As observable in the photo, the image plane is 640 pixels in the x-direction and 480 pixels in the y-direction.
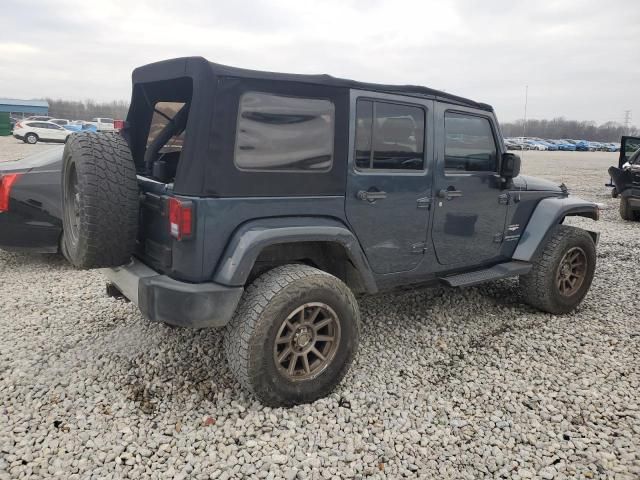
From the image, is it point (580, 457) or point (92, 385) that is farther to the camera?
point (92, 385)

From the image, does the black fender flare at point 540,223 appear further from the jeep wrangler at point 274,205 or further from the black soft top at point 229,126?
the black soft top at point 229,126

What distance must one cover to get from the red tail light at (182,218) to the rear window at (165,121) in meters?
1.21

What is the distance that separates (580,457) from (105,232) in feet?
9.56

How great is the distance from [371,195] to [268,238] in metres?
0.87

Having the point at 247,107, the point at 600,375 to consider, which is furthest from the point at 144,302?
the point at 600,375

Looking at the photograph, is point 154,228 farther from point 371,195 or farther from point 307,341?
point 371,195

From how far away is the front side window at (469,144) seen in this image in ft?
12.9

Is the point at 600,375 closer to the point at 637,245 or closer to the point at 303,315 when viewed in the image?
the point at 303,315

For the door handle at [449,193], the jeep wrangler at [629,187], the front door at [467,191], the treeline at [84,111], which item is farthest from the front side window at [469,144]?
the treeline at [84,111]

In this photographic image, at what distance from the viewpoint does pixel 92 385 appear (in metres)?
3.29

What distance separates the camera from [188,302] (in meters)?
2.79

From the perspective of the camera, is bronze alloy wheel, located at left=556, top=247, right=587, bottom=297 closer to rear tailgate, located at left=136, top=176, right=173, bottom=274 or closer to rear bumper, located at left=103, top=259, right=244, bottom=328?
rear bumper, located at left=103, top=259, right=244, bottom=328

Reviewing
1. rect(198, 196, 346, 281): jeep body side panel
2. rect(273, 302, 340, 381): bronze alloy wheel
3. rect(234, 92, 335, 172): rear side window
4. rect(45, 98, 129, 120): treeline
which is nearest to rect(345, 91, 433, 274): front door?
rect(234, 92, 335, 172): rear side window

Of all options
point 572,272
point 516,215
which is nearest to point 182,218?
point 516,215
